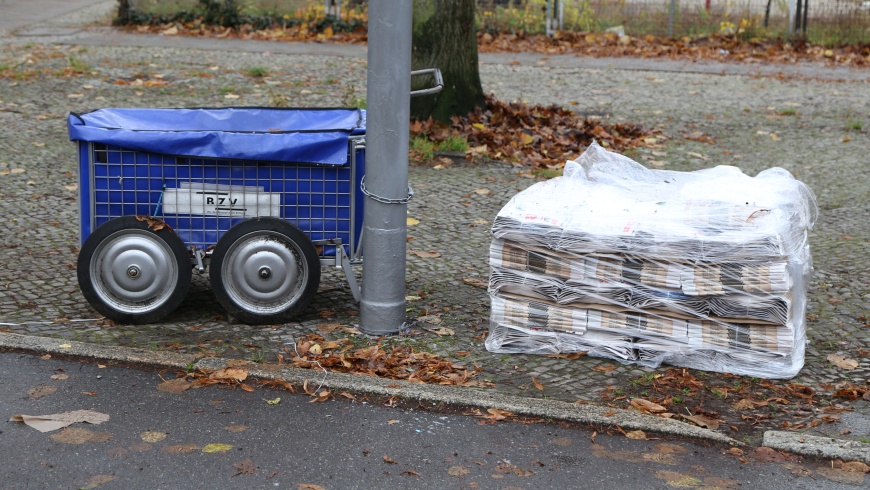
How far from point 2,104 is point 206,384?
724 cm

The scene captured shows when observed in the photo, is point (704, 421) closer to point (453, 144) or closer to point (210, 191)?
point (210, 191)

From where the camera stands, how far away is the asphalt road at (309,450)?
12.6ft

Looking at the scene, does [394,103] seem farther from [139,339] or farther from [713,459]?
[713,459]

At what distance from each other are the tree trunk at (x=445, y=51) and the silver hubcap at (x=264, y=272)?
4780 millimetres

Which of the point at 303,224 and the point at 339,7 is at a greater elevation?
the point at 339,7

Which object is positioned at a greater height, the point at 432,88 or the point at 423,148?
the point at 432,88

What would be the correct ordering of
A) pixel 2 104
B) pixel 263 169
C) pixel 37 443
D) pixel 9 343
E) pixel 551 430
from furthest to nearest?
pixel 2 104
pixel 263 169
pixel 9 343
pixel 551 430
pixel 37 443

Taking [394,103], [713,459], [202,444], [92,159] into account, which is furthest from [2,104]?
[713,459]

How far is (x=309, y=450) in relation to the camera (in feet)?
13.3

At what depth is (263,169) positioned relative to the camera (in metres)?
5.32

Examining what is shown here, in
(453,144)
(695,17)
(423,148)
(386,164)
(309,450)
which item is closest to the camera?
(309,450)

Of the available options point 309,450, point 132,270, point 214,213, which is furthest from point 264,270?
point 309,450

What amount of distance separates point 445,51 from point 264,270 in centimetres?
524

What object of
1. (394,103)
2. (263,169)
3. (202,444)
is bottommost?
(202,444)
